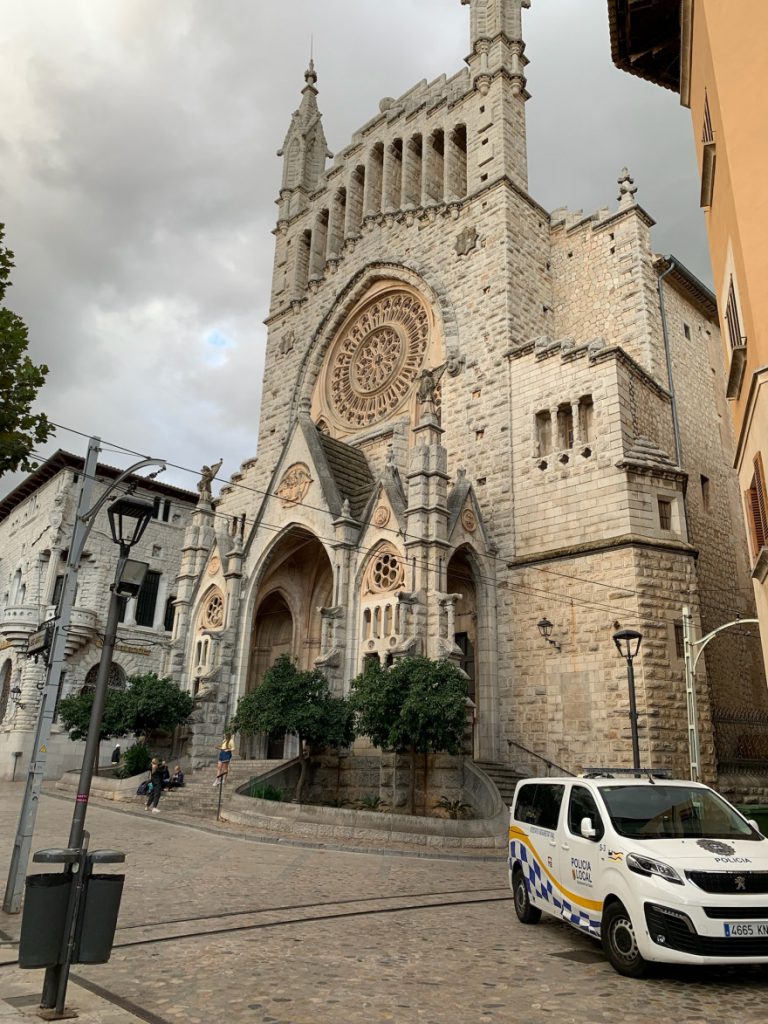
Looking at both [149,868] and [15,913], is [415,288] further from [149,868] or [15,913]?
[15,913]

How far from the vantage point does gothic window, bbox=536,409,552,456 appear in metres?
21.6

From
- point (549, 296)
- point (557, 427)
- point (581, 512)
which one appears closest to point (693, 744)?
point (581, 512)

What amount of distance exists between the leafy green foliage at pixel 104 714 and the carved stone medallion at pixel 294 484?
7.87 m

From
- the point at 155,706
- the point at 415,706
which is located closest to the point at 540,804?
the point at 415,706

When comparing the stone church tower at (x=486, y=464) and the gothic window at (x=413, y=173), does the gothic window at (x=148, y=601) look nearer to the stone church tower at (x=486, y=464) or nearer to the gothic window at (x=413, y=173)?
the stone church tower at (x=486, y=464)

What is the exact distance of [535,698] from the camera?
63.7 ft

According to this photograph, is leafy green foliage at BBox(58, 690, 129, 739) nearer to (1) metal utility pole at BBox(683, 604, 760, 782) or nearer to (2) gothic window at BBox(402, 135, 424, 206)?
(1) metal utility pole at BBox(683, 604, 760, 782)

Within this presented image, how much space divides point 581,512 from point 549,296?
31.4 feet

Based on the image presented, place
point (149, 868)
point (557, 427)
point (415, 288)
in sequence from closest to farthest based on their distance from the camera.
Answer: point (149, 868) → point (557, 427) → point (415, 288)

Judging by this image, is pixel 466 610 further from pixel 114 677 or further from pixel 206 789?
pixel 114 677

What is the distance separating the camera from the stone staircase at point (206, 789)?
18719 mm

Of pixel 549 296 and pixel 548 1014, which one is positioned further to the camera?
pixel 549 296

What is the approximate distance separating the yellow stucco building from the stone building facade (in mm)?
26409

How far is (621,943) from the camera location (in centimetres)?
607
